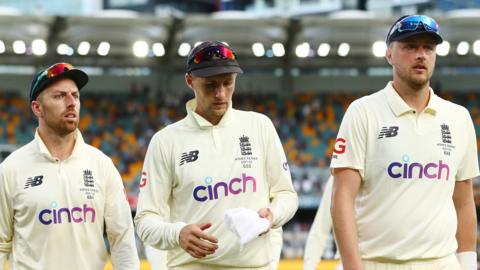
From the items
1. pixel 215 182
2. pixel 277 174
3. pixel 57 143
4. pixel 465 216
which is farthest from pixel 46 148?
pixel 465 216

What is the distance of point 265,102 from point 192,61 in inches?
1014

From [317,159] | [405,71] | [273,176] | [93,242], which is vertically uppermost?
[405,71]

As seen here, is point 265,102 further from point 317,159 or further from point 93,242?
point 93,242

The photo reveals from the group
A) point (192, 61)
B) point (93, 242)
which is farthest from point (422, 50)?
point (93, 242)

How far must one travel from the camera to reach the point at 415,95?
5.11 metres

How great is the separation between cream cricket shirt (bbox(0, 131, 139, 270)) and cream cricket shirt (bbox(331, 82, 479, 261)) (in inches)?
59.2

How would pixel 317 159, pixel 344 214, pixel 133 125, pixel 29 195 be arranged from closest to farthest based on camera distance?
pixel 344 214 < pixel 29 195 < pixel 317 159 < pixel 133 125

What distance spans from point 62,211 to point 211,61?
1.27 metres

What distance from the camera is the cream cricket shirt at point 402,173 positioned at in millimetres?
4934

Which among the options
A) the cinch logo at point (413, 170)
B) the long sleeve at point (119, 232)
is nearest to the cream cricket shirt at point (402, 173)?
the cinch logo at point (413, 170)

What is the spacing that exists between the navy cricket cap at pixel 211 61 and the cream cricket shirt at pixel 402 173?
0.68 metres

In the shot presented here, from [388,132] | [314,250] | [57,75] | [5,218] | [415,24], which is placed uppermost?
[415,24]

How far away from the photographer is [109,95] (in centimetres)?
3169

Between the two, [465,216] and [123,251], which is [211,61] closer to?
[123,251]
